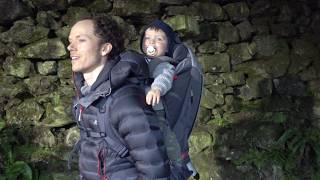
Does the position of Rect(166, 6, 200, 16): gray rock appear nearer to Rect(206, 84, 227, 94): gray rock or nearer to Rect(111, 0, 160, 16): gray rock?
Rect(111, 0, 160, 16): gray rock

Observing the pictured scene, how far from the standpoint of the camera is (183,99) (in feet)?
8.60

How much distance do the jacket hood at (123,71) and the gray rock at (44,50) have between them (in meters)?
3.86

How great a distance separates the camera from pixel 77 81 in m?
2.60

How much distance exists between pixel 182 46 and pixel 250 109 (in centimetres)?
405

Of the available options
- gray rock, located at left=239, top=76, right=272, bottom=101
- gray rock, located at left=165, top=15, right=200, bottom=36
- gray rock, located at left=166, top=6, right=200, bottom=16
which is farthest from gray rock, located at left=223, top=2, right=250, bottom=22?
gray rock, located at left=239, top=76, right=272, bottom=101

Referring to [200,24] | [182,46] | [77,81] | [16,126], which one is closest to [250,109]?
[200,24]

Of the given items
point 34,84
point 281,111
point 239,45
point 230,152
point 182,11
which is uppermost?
point 182,11

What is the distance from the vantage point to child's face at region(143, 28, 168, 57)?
301 cm

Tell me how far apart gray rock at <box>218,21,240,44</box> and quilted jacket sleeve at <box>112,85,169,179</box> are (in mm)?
4595

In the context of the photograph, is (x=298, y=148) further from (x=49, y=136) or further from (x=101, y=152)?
(x=101, y=152)

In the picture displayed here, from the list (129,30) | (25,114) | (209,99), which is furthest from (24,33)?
(209,99)

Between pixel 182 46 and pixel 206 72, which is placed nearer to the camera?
pixel 182 46

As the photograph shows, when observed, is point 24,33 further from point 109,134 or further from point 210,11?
point 109,134

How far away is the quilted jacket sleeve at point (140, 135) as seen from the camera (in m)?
2.21
